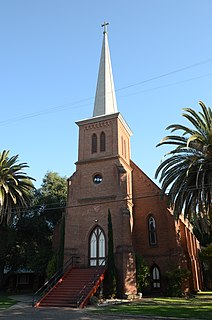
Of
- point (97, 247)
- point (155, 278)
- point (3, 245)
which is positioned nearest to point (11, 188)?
point (3, 245)

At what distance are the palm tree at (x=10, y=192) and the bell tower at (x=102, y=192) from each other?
6.06 meters

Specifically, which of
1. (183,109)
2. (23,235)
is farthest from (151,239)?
(23,235)

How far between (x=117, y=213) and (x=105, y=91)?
49.9 feet

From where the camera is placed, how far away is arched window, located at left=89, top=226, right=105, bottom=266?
27.2m

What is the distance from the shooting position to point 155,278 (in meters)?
28.0

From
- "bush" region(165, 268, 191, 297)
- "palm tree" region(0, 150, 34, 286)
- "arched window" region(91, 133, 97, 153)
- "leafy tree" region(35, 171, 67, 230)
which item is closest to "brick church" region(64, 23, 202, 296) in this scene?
"arched window" region(91, 133, 97, 153)

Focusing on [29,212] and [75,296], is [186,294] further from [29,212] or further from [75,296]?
[29,212]

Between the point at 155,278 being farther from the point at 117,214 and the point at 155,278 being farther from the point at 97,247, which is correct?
the point at 117,214

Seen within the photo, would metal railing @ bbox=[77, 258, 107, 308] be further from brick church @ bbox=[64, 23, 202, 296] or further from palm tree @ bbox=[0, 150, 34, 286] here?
palm tree @ bbox=[0, 150, 34, 286]

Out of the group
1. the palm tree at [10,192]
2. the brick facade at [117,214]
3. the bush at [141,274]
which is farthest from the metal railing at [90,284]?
the palm tree at [10,192]

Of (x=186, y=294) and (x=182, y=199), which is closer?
(x=182, y=199)

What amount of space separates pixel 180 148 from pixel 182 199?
12.7ft

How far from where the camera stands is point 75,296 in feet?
69.5

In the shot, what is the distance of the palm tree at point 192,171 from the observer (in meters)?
21.5
